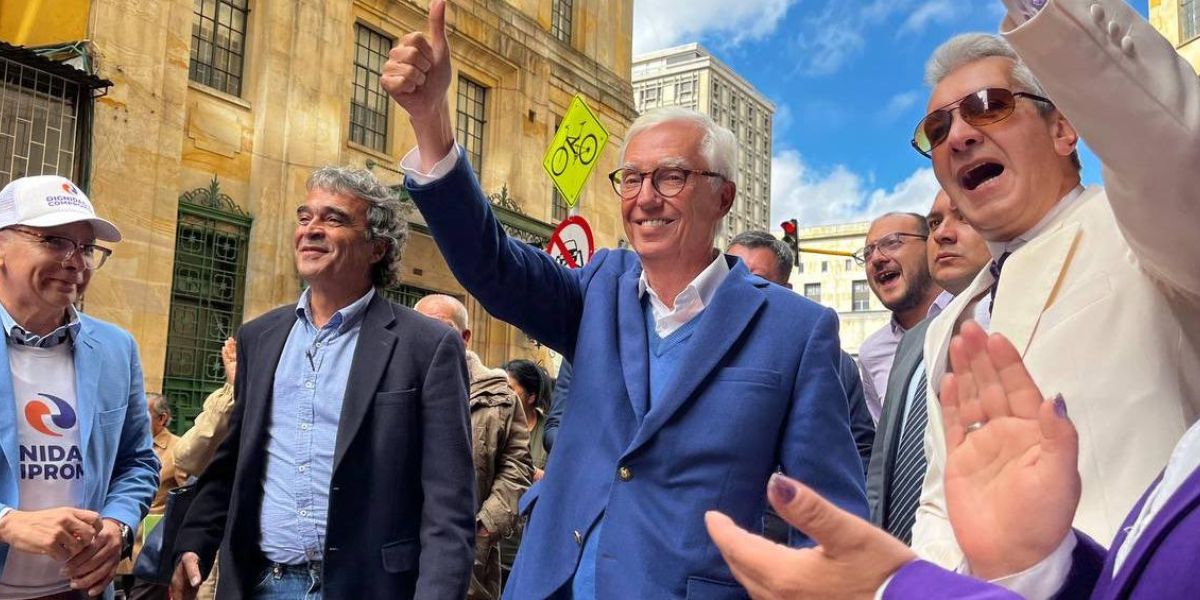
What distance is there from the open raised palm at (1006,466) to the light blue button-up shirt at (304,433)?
2.45m

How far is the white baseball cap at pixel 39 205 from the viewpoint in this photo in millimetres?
3426

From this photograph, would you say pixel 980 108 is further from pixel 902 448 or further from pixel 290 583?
pixel 290 583

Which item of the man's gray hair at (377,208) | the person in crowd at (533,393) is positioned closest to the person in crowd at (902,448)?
the man's gray hair at (377,208)

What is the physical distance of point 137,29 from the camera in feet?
38.5

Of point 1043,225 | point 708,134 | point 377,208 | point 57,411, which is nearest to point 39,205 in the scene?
point 57,411

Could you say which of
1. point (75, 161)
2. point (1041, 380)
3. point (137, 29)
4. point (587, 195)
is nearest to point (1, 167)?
point (75, 161)

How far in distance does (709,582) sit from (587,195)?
1886 centimetres

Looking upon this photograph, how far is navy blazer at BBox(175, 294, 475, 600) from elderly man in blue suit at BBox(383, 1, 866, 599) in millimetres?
710

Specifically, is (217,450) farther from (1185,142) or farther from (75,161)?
(75,161)

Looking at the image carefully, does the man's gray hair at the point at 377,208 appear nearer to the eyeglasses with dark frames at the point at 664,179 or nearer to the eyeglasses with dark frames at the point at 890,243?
the eyeglasses with dark frames at the point at 664,179

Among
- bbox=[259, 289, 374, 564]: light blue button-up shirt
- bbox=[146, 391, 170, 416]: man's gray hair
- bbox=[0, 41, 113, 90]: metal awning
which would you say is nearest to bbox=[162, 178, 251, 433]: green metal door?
bbox=[0, 41, 113, 90]: metal awning

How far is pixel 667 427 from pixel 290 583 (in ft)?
5.28

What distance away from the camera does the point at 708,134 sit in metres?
2.74

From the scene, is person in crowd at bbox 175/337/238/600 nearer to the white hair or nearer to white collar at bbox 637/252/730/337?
white collar at bbox 637/252/730/337
